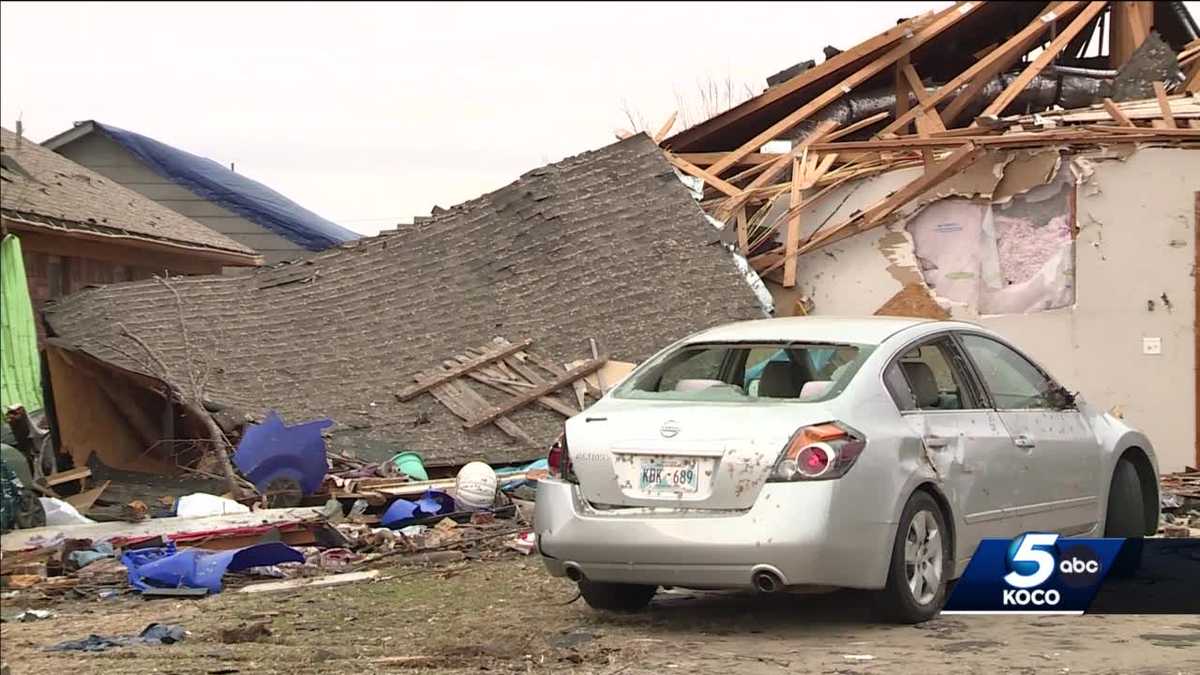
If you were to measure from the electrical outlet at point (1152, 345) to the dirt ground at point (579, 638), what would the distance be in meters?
8.24

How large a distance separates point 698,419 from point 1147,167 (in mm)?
9784

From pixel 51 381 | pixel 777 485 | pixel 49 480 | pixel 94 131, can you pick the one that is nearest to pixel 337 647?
pixel 777 485

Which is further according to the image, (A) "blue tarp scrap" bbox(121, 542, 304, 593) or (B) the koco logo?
(A) "blue tarp scrap" bbox(121, 542, 304, 593)

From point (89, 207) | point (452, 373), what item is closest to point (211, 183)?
point (89, 207)

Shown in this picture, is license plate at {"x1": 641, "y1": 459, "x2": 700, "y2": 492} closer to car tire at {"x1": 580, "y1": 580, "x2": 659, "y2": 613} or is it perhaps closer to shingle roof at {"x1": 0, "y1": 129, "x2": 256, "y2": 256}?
car tire at {"x1": 580, "y1": 580, "x2": 659, "y2": 613}

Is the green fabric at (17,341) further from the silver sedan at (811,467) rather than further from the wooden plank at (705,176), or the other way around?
the wooden plank at (705,176)

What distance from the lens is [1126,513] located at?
917cm

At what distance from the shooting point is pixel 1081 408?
29.3 ft

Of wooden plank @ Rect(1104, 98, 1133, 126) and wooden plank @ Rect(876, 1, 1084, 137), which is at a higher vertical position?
→ wooden plank @ Rect(876, 1, 1084, 137)

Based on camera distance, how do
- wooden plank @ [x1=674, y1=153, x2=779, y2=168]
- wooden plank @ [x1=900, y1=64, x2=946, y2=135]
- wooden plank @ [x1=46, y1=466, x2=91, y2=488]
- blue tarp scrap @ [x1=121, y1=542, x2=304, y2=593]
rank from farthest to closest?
wooden plank @ [x1=900, y1=64, x2=946, y2=135], wooden plank @ [x1=674, y1=153, x2=779, y2=168], wooden plank @ [x1=46, y1=466, x2=91, y2=488], blue tarp scrap @ [x1=121, y1=542, x2=304, y2=593]

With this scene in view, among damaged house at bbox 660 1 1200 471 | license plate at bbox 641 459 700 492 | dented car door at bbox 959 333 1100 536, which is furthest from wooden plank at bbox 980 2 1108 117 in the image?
license plate at bbox 641 459 700 492

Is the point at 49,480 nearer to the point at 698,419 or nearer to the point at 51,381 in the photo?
the point at 51,381

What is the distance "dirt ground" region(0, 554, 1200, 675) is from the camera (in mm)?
6570

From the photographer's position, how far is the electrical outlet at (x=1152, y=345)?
1530 cm
